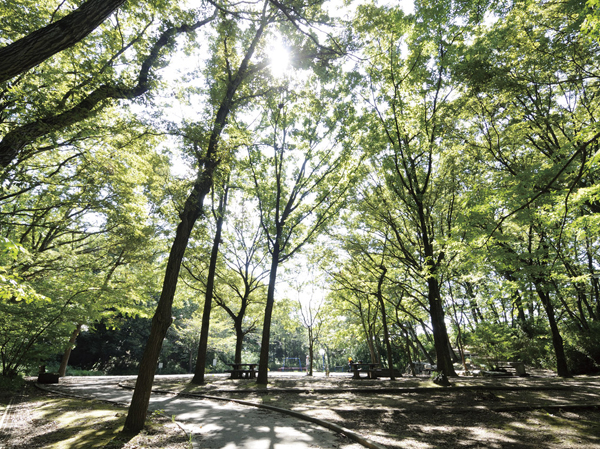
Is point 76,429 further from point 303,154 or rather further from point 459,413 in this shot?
point 303,154

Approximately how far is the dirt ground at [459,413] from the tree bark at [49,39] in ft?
23.9

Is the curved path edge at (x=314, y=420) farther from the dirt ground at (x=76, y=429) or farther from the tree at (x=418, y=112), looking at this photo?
the tree at (x=418, y=112)

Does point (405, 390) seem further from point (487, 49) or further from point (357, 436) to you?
point (487, 49)

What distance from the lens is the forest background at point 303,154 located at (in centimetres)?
696

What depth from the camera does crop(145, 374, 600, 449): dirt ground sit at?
486 centimetres

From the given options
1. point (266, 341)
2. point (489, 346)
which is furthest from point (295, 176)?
point (489, 346)

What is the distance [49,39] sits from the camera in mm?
3607

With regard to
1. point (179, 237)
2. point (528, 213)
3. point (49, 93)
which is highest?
point (49, 93)

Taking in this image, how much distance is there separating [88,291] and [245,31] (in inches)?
479

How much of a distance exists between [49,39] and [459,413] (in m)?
10.2

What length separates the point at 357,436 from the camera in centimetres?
498

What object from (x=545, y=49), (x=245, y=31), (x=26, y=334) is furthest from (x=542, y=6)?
(x=26, y=334)

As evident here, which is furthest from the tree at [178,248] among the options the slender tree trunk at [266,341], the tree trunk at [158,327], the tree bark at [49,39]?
the slender tree trunk at [266,341]

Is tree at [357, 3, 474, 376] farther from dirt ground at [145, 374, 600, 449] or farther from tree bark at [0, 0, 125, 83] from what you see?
tree bark at [0, 0, 125, 83]
